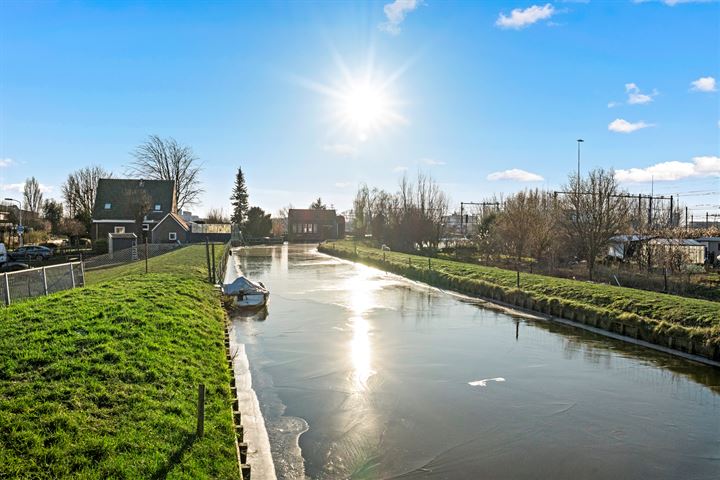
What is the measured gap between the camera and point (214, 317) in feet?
46.0

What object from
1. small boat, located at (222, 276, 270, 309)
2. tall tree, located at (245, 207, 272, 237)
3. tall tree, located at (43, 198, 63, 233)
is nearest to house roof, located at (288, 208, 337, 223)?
tall tree, located at (245, 207, 272, 237)

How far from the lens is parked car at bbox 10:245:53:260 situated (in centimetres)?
3756

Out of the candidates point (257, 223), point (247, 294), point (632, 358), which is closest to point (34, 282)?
point (247, 294)

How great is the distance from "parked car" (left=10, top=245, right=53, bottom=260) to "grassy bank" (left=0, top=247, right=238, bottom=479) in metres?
31.7

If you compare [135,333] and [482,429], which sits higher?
[135,333]

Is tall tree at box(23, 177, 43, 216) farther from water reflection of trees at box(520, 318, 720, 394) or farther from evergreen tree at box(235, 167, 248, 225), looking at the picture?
water reflection of trees at box(520, 318, 720, 394)

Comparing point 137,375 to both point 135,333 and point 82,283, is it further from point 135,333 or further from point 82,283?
point 82,283

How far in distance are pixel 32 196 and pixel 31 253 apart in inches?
1872

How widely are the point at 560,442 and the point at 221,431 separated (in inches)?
186

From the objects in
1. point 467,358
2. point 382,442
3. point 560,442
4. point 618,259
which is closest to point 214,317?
point 467,358

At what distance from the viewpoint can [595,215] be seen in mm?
26953

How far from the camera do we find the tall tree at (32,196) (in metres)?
77.5

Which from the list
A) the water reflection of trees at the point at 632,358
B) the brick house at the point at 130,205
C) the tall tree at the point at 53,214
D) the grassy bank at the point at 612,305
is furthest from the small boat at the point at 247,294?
the tall tree at the point at 53,214

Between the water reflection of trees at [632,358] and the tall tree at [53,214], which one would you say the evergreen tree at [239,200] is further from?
the water reflection of trees at [632,358]
